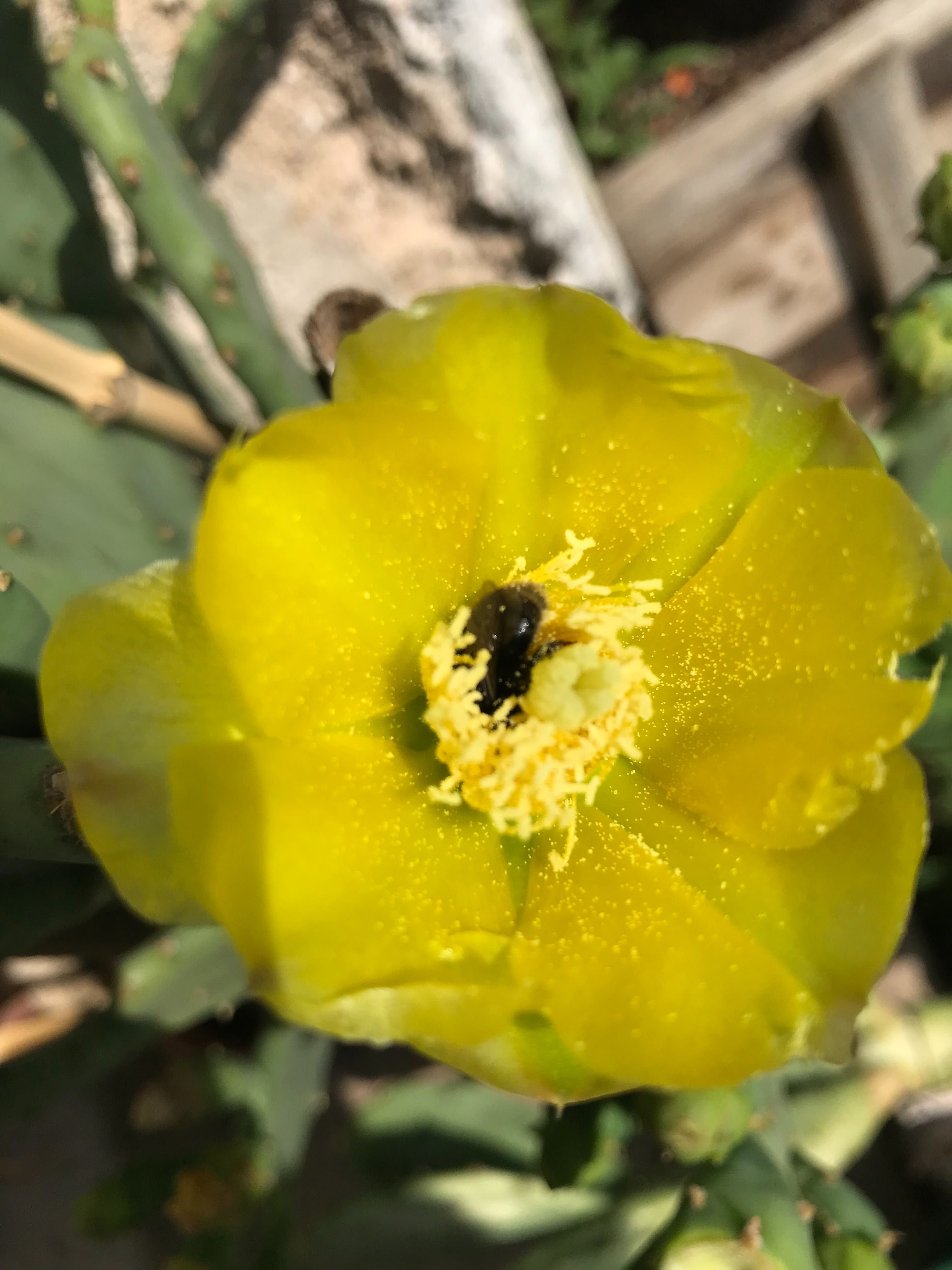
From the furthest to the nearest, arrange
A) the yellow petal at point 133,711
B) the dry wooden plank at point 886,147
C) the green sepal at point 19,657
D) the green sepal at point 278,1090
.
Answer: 1. the dry wooden plank at point 886,147
2. the green sepal at point 278,1090
3. the green sepal at point 19,657
4. the yellow petal at point 133,711

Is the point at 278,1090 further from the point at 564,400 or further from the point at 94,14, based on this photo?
the point at 94,14

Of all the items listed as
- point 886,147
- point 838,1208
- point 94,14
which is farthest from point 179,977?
point 886,147

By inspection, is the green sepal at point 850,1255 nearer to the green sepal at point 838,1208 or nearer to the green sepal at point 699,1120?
the green sepal at point 838,1208

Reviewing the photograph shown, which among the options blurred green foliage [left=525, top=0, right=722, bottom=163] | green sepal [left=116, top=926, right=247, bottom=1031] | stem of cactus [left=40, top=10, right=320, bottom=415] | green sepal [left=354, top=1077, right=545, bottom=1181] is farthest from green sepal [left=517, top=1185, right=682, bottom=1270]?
blurred green foliage [left=525, top=0, right=722, bottom=163]

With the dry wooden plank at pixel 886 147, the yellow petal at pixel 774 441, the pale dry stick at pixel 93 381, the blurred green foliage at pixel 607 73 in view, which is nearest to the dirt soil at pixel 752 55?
the blurred green foliage at pixel 607 73

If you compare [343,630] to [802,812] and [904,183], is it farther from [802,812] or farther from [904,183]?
[904,183]

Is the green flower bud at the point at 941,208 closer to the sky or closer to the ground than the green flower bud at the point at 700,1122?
closer to the sky

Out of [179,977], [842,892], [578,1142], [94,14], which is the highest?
[94,14]
